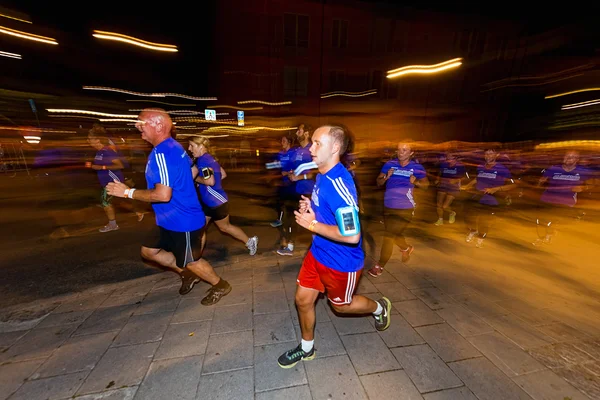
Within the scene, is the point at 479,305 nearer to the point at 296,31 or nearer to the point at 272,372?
→ the point at 272,372

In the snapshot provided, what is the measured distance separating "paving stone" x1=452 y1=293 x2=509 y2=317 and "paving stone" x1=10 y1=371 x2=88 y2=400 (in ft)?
13.6

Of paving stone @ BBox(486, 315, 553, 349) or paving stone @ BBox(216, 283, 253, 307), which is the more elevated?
paving stone @ BBox(486, 315, 553, 349)

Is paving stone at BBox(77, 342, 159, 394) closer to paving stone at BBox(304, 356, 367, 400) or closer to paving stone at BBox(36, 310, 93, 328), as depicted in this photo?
paving stone at BBox(36, 310, 93, 328)

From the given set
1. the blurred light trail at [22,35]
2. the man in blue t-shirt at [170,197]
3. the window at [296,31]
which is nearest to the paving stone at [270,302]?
the man in blue t-shirt at [170,197]

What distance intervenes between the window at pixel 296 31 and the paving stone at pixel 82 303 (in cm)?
2514

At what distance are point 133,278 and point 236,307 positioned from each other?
81.6 inches

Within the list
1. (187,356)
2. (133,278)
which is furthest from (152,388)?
(133,278)

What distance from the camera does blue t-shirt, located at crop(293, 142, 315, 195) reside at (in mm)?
4598

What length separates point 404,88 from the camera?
26.5 m

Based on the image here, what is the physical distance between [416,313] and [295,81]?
25.3 meters

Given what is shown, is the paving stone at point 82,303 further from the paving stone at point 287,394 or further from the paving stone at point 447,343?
the paving stone at point 447,343

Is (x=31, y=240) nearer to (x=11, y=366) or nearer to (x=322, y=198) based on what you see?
(x=11, y=366)

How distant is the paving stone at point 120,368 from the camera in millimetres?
2277

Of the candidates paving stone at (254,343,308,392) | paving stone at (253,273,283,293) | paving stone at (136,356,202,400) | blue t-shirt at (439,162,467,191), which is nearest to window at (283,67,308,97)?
blue t-shirt at (439,162,467,191)
